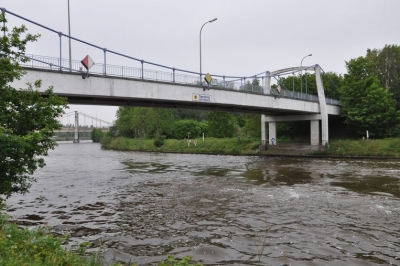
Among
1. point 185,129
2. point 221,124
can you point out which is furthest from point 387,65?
point 185,129

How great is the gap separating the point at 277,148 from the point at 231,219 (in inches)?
1417

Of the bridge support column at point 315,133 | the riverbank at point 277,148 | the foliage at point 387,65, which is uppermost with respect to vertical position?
the foliage at point 387,65

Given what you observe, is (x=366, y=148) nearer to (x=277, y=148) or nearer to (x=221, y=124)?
(x=277, y=148)

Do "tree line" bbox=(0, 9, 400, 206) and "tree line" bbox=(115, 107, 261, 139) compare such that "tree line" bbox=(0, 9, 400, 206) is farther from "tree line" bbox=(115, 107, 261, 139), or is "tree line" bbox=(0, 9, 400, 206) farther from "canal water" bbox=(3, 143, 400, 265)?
"canal water" bbox=(3, 143, 400, 265)

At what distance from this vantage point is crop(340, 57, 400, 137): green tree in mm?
43750

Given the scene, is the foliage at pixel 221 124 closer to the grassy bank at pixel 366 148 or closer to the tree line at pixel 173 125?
the tree line at pixel 173 125

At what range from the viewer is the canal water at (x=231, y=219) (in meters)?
8.23

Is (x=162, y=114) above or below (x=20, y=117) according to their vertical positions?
above

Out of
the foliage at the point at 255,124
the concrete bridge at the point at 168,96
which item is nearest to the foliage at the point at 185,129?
the foliage at the point at 255,124

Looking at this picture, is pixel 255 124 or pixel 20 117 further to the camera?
pixel 255 124

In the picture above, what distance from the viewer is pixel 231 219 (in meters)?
11.5

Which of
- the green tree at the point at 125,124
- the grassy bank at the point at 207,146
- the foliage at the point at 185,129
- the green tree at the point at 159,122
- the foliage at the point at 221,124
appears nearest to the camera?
the grassy bank at the point at 207,146

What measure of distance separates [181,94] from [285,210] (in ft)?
58.0

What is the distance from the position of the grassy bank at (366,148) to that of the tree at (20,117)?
114ft
